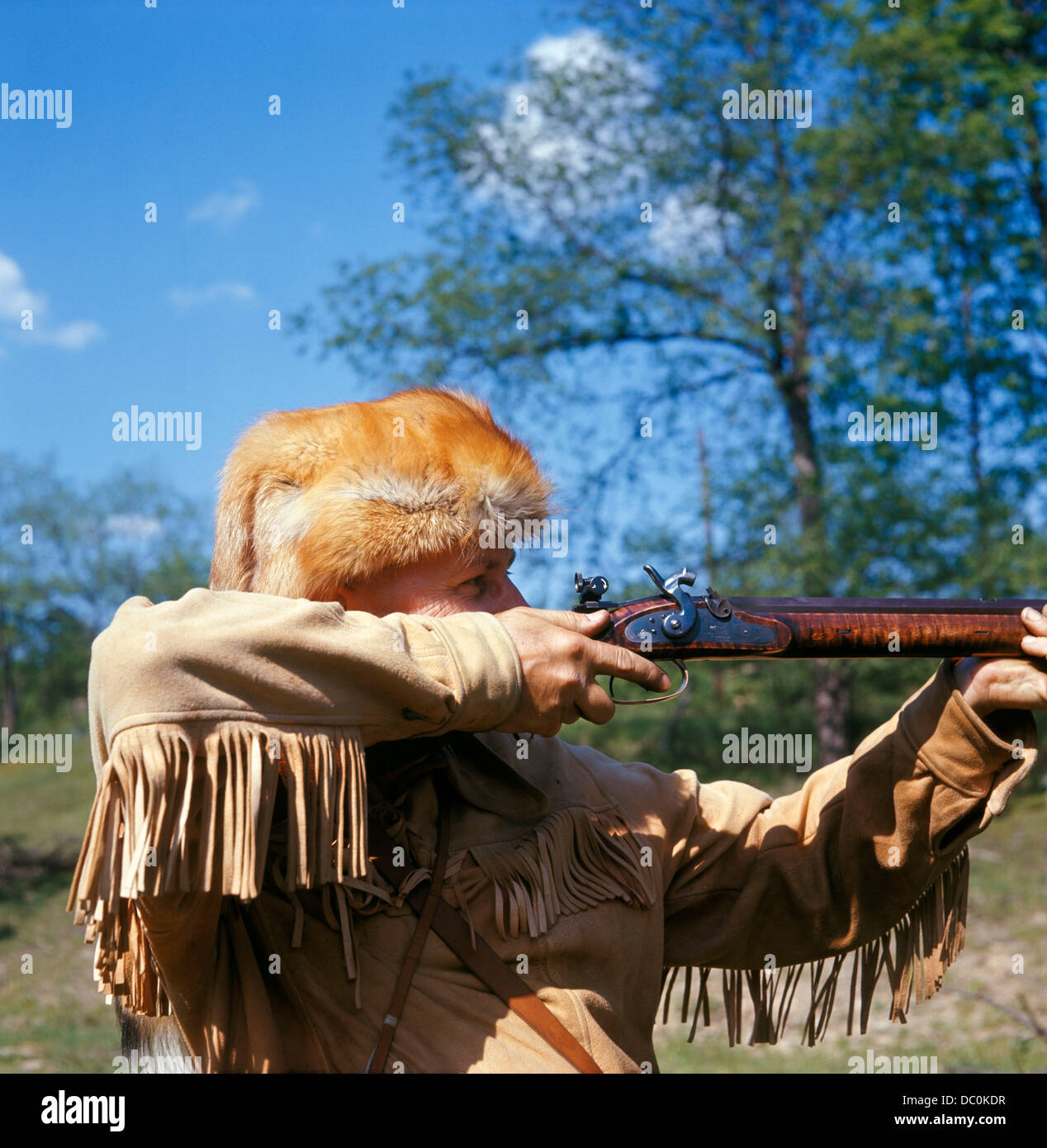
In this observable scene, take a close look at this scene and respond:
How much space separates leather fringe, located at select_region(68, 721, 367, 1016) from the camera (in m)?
1.81

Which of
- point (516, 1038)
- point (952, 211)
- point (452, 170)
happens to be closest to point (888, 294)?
point (952, 211)

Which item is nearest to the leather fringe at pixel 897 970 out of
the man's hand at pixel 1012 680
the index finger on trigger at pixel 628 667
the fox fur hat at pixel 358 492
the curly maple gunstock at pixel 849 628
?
the man's hand at pixel 1012 680

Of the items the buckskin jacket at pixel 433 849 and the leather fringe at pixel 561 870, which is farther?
the leather fringe at pixel 561 870

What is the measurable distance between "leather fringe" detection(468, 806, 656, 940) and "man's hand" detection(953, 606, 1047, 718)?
83cm

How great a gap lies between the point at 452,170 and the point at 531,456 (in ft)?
35.8

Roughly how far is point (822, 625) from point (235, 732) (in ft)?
4.57

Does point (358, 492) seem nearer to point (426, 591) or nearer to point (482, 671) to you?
point (426, 591)

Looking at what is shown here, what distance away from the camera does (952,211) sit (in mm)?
11945

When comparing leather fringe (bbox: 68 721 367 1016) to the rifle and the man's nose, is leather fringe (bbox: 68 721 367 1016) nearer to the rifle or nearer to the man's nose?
the man's nose

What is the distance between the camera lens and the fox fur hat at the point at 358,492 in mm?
2355

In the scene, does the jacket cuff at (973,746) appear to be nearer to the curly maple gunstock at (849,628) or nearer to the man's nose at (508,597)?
the curly maple gunstock at (849,628)

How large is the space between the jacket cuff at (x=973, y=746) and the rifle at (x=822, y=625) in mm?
125

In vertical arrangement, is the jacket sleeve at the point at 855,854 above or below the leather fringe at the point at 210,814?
below
